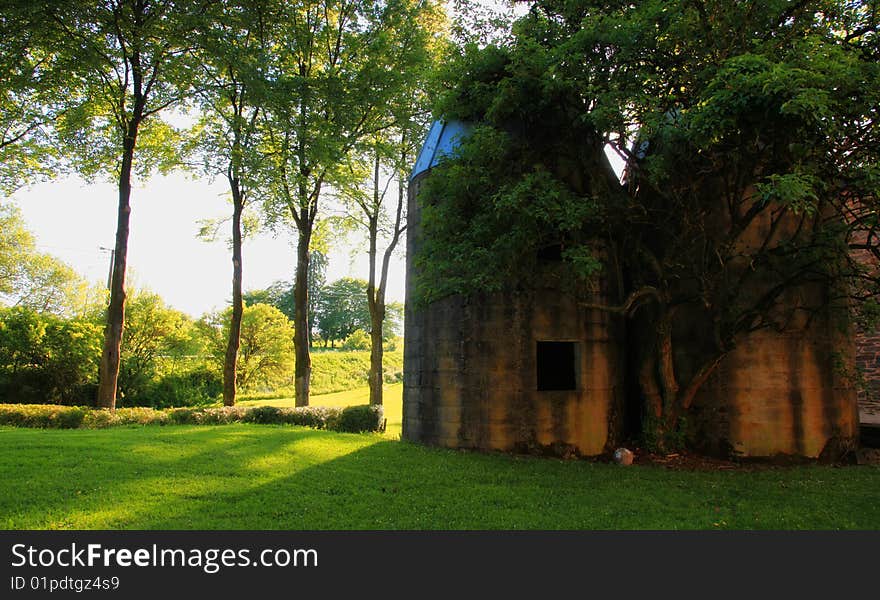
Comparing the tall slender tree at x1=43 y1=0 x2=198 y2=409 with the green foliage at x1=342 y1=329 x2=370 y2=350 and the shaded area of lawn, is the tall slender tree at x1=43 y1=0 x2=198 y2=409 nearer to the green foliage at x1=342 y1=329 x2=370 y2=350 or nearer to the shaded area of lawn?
the shaded area of lawn

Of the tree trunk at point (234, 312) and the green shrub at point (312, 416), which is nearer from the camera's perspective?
the green shrub at point (312, 416)

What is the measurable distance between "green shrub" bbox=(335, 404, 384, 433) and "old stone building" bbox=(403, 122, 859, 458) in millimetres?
3761

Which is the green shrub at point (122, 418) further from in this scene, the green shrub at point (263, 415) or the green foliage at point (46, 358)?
the green foliage at point (46, 358)

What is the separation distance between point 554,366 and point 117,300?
618 inches

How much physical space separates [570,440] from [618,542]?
619cm

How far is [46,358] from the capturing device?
921 inches

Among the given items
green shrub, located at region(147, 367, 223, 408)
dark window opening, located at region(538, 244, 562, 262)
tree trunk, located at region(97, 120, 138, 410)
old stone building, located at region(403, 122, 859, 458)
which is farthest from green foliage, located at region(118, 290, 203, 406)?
dark window opening, located at region(538, 244, 562, 262)

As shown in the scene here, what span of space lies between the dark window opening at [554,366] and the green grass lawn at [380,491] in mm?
3315

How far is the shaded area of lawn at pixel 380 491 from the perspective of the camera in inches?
281

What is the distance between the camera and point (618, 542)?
6344 mm

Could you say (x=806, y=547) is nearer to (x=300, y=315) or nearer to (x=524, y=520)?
(x=524, y=520)

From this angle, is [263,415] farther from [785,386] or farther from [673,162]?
[785,386]

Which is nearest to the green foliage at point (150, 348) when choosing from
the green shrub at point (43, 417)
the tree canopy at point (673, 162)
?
the green shrub at point (43, 417)

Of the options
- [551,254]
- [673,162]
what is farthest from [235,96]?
[673,162]
